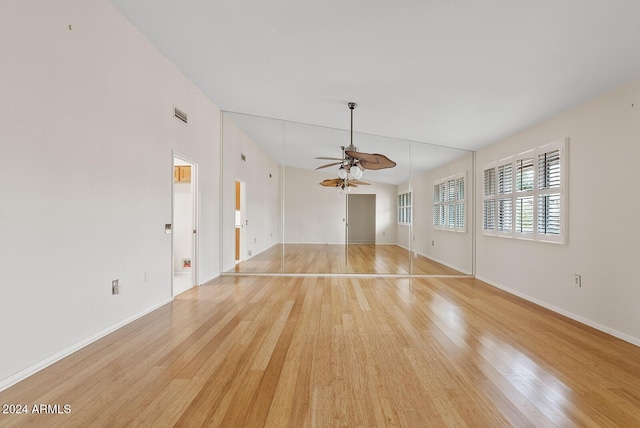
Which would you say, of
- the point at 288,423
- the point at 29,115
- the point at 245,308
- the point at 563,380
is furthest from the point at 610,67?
the point at 29,115

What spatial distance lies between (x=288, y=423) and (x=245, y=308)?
90.1 inches

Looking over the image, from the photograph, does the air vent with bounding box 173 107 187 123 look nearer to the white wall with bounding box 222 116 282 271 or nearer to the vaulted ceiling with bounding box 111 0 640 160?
the vaulted ceiling with bounding box 111 0 640 160

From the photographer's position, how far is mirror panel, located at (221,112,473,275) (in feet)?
19.4

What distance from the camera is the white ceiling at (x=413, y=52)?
91.2 inches

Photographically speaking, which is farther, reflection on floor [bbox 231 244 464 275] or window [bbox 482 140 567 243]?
reflection on floor [bbox 231 244 464 275]

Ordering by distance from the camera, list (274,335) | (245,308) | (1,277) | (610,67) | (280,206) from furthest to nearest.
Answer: (280,206) → (245,308) → (274,335) → (610,67) → (1,277)

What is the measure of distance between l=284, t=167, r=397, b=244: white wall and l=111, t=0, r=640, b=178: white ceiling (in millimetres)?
1616

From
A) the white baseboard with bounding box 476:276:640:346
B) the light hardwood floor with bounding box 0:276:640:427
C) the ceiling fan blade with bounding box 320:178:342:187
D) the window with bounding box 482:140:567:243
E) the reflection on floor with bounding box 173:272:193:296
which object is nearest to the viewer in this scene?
the light hardwood floor with bounding box 0:276:640:427

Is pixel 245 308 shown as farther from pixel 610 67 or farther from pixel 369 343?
pixel 610 67

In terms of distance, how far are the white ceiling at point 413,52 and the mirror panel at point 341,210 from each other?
139 cm

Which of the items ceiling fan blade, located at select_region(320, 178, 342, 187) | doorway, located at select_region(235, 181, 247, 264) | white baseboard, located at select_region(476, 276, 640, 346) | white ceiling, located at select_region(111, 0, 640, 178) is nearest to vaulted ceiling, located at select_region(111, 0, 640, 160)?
white ceiling, located at select_region(111, 0, 640, 178)

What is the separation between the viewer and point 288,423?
173 centimetres

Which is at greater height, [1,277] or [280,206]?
[280,206]

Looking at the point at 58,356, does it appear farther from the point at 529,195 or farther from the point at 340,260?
the point at 529,195
